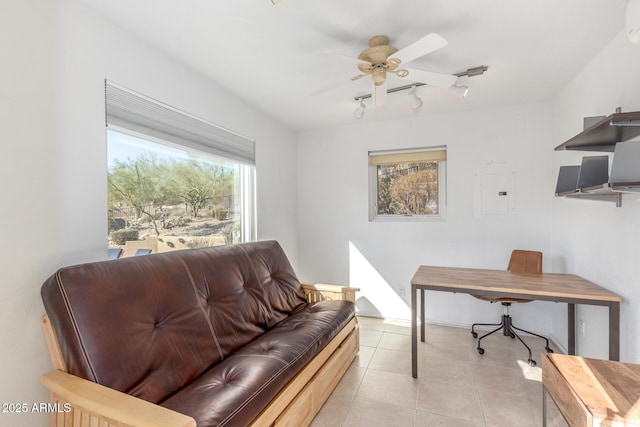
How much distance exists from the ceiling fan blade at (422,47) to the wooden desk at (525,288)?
1.62m

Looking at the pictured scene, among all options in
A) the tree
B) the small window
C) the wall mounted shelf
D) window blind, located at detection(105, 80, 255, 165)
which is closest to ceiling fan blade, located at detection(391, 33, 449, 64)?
the wall mounted shelf

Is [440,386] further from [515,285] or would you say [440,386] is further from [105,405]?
[105,405]

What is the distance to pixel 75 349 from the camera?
1.20 metres

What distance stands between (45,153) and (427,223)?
11.0 feet

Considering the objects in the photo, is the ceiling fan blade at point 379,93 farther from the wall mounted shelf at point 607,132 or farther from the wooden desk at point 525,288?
the wooden desk at point 525,288

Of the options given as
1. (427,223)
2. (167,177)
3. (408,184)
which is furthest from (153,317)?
(408,184)

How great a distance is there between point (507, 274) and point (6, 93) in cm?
344

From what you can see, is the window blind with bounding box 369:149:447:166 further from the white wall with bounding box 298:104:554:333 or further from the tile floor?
the tile floor

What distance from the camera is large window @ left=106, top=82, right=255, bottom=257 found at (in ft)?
5.98

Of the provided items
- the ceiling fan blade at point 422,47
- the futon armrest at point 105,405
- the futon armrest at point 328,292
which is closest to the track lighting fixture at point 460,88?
the ceiling fan blade at point 422,47

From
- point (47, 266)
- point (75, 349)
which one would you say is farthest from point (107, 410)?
point (47, 266)

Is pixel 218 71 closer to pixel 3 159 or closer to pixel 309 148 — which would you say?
pixel 3 159

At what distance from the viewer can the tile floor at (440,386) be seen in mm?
1816

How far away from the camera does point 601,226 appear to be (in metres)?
2.05
